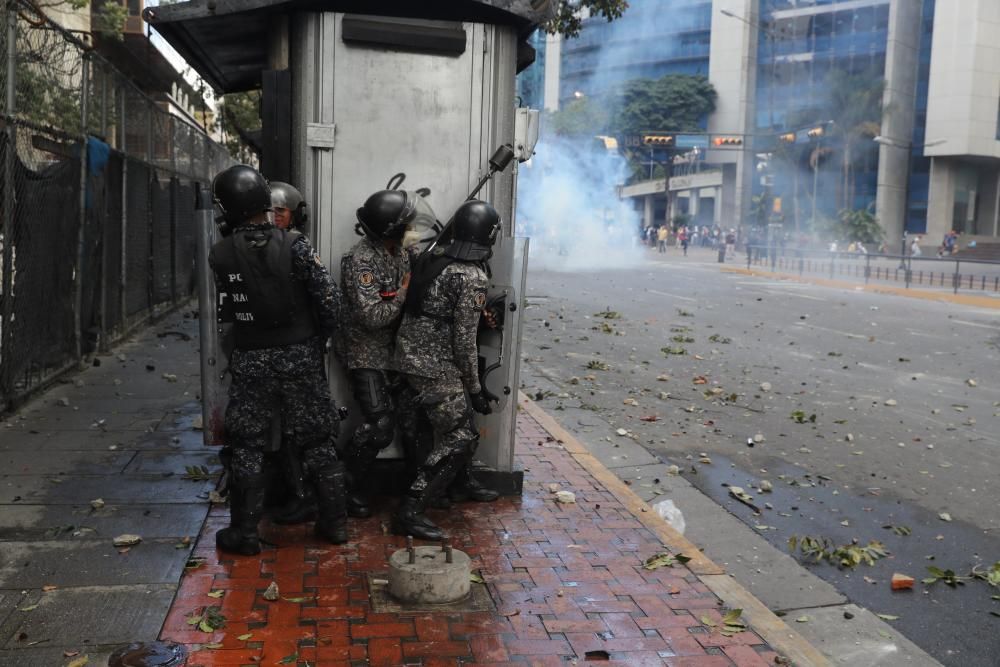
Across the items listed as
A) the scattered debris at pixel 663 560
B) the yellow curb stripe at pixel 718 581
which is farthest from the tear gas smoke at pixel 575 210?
the scattered debris at pixel 663 560

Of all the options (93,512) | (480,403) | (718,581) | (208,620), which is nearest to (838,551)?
(718,581)

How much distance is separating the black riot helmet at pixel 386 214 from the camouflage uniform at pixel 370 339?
114 mm

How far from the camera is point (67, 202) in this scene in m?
8.99

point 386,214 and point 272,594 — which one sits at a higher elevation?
point 386,214

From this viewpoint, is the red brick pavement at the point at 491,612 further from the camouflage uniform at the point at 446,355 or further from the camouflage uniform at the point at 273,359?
the camouflage uniform at the point at 446,355

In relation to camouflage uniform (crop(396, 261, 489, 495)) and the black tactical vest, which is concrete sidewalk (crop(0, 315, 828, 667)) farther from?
the black tactical vest

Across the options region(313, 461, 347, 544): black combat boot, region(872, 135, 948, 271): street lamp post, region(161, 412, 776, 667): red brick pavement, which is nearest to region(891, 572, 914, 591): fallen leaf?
region(161, 412, 776, 667): red brick pavement

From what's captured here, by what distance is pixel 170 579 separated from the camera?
4.40 m

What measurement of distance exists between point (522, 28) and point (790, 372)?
698 cm

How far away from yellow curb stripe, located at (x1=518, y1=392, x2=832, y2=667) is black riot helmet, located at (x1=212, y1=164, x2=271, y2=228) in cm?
270

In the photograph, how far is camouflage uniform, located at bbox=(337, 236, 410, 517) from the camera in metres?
5.20

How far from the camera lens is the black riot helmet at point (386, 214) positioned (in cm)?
509

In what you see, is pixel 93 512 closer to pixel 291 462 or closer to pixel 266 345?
pixel 291 462

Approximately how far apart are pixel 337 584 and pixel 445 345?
4.55 feet
